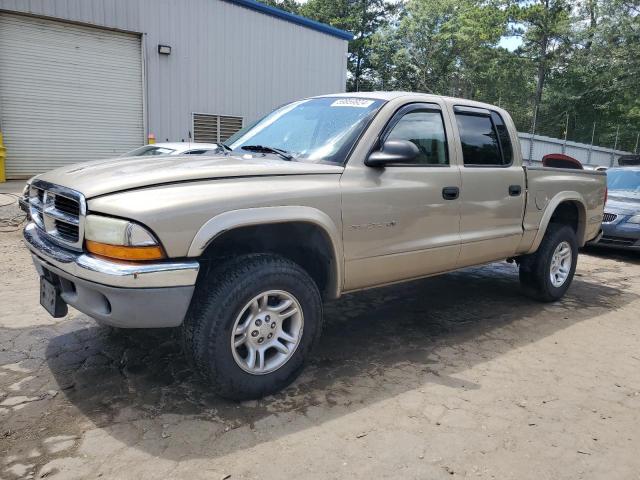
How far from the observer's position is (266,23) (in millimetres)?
14406

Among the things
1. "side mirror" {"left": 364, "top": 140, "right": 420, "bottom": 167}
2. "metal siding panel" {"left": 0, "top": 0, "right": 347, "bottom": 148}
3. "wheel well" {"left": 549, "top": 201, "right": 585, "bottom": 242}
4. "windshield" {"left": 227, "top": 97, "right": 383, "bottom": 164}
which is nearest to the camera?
"side mirror" {"left": 364, "top": 140, "right": 420, "bottom": 167}

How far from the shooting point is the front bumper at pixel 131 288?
250cm

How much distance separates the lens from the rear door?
4.08 metres

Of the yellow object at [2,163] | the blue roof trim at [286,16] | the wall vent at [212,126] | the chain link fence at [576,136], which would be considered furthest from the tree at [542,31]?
the yellow object at [2,163]

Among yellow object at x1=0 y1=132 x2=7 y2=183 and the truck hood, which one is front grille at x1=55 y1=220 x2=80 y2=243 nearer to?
the truck hood

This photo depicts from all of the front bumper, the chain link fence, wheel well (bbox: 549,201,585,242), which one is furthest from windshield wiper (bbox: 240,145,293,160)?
the chain link fence

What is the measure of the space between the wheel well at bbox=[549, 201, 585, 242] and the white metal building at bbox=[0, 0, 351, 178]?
34.3ft

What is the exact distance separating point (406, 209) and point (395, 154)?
17.6 inches

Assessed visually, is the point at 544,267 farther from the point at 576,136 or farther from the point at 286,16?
the point at 576,136

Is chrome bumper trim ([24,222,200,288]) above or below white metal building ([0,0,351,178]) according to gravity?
below

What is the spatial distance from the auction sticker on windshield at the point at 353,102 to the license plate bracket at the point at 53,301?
2.28m

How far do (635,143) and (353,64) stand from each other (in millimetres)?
19656

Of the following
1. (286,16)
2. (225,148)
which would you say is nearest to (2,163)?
(286,16)

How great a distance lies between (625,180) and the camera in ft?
29.8
